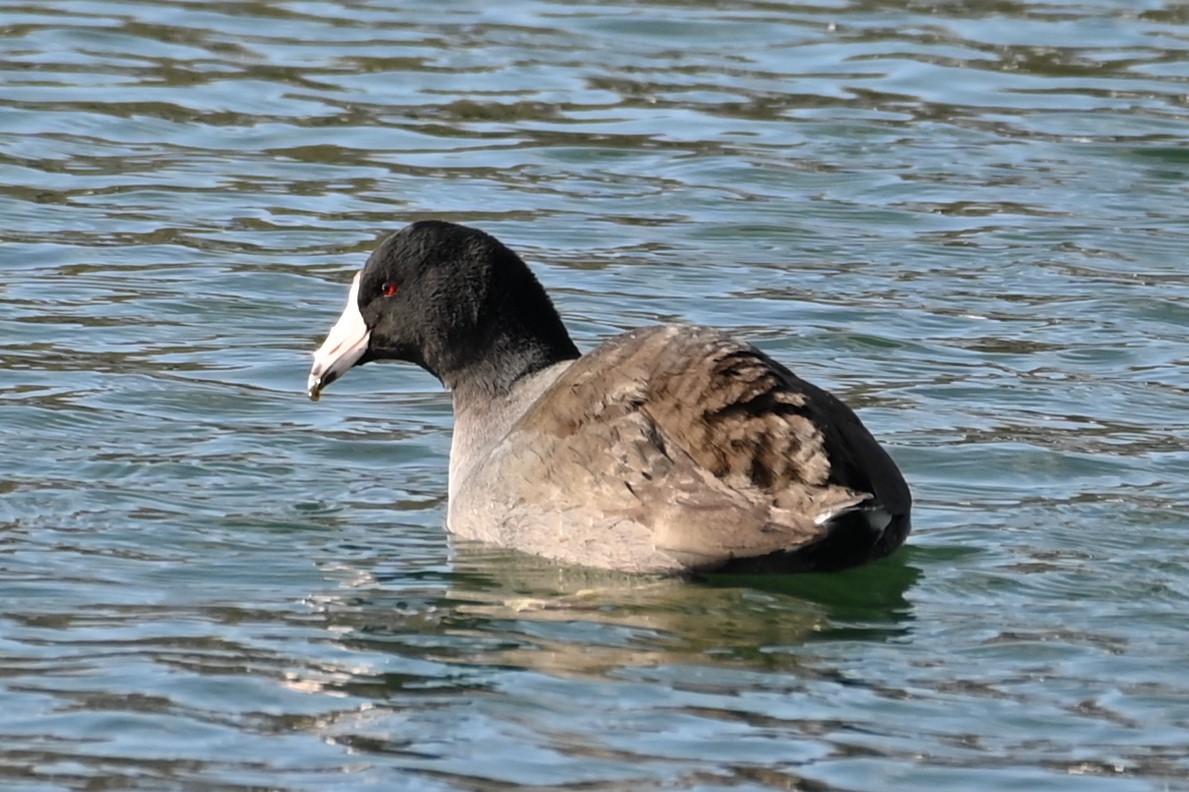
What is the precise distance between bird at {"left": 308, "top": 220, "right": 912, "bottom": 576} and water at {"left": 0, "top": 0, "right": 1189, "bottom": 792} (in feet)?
0.57

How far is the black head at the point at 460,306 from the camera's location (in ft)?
26.2

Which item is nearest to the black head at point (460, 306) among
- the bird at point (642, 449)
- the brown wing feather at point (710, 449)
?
the bird at point (642, 449)

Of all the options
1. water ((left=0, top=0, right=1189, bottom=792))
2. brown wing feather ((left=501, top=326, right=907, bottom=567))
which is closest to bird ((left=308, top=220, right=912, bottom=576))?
brown wing feather ((left=501, top=326, right=907, bottom=567))

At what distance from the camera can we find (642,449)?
694 cm

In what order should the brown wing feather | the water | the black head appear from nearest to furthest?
the water → the brown wing feather → the black head

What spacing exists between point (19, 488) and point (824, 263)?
4.80m

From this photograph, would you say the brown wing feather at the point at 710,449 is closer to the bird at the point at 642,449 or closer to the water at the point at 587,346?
the bird at the point at 642,449

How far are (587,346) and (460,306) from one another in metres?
2.09

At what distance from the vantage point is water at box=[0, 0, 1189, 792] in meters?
5.78

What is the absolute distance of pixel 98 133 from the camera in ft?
43.6

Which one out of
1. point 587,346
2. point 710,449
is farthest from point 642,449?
point 587,346

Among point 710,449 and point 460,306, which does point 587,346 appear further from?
point 710,449

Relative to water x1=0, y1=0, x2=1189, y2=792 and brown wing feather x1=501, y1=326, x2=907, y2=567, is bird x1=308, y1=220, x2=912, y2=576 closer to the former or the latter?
brown wing feather x1=501, y1=326, x2=907, y2=567

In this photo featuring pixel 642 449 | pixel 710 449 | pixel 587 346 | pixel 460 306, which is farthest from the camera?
pixel 587 346
